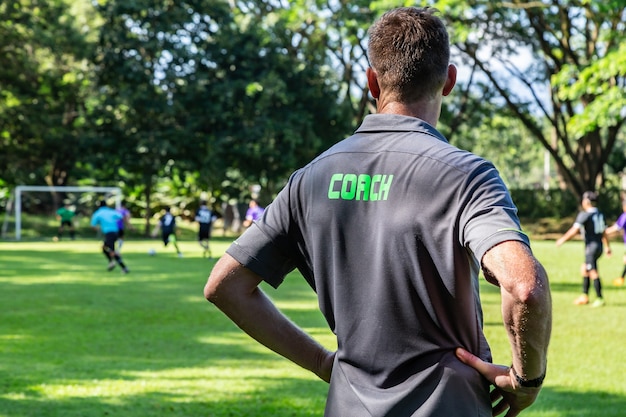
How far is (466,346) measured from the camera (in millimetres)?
2328

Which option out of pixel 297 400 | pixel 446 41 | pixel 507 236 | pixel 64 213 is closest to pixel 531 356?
pixel 507 236

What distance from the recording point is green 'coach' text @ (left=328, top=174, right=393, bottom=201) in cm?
236

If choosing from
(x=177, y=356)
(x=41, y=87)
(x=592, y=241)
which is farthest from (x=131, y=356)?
(x=41, y=87)

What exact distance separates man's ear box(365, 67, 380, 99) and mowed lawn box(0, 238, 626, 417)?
531 centimetres

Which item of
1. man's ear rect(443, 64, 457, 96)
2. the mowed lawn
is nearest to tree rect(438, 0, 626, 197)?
the mowed lawn

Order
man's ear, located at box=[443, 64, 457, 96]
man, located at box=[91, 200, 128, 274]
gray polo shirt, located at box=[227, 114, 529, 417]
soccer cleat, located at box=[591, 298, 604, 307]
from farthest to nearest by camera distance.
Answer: man, located at box=[91, 200, 128, 274] → soccer cleat, located at box=[591, 298, 604, 307] → man's ear, located at box=[443, 64, 457, 96] → gray polo shirt, located at box=[227, 114, 529, 417]

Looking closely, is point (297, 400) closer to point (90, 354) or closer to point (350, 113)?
point (90, 354)

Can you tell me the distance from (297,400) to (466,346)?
5.93 metres

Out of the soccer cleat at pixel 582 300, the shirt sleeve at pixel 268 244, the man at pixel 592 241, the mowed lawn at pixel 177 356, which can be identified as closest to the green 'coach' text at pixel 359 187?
the shirt sleeve at pixel 268 244

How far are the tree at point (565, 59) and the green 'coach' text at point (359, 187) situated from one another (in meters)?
19.0

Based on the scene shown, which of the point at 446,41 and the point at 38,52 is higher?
the point at 38,52

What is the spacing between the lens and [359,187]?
2.42 metres

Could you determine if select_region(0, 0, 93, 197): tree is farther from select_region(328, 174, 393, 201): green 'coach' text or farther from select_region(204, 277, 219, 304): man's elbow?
select_region(328, 174, 393, 201): green 'coach' text

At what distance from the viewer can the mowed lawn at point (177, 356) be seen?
7938 mm
